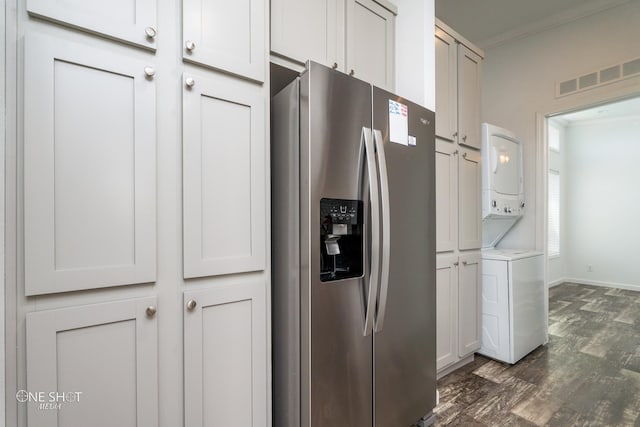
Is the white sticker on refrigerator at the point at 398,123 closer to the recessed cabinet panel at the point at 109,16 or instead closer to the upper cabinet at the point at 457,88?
the upper cabinet at the point at 457,88

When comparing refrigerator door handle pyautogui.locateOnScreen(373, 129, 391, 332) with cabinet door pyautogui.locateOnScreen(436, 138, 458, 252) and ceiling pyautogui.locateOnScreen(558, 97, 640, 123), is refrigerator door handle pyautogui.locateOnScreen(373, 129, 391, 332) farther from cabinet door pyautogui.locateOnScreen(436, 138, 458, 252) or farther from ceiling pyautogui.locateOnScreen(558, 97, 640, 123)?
ceiling pyautogui.locateOnScreen(558, 97, 640, 123)

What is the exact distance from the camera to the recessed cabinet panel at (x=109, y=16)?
0.87 metres

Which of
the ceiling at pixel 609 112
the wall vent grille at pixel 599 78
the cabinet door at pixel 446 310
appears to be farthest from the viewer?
the ceiling at pixel 609 112

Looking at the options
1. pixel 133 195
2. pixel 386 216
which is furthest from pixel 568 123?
pixel 133 195

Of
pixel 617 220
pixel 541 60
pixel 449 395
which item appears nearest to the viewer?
pixel 449 395

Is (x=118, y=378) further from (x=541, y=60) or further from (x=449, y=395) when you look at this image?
(x=541, y=60)

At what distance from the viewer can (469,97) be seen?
2535 mm

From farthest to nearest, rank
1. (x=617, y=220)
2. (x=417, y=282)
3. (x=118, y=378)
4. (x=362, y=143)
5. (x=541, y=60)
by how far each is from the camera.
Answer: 1. (x=617, y=220)
2. (x=541, y=60)
3. (x=417, y=282)
4. (x=362, y=143)
5. (x=118, y=378)

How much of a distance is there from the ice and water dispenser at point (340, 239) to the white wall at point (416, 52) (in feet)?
A: 3.26

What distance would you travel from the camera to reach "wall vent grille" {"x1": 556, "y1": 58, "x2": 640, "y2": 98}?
268 cm

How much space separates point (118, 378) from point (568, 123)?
24.7ft

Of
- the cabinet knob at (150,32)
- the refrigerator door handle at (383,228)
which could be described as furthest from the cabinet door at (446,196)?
the cabinet knob at (150,32)

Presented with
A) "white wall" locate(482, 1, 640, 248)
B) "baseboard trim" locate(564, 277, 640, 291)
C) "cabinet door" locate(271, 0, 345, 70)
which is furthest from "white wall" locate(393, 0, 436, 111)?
"baseboard trim" locate(564, 277, 640, 291)

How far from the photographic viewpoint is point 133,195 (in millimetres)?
993
